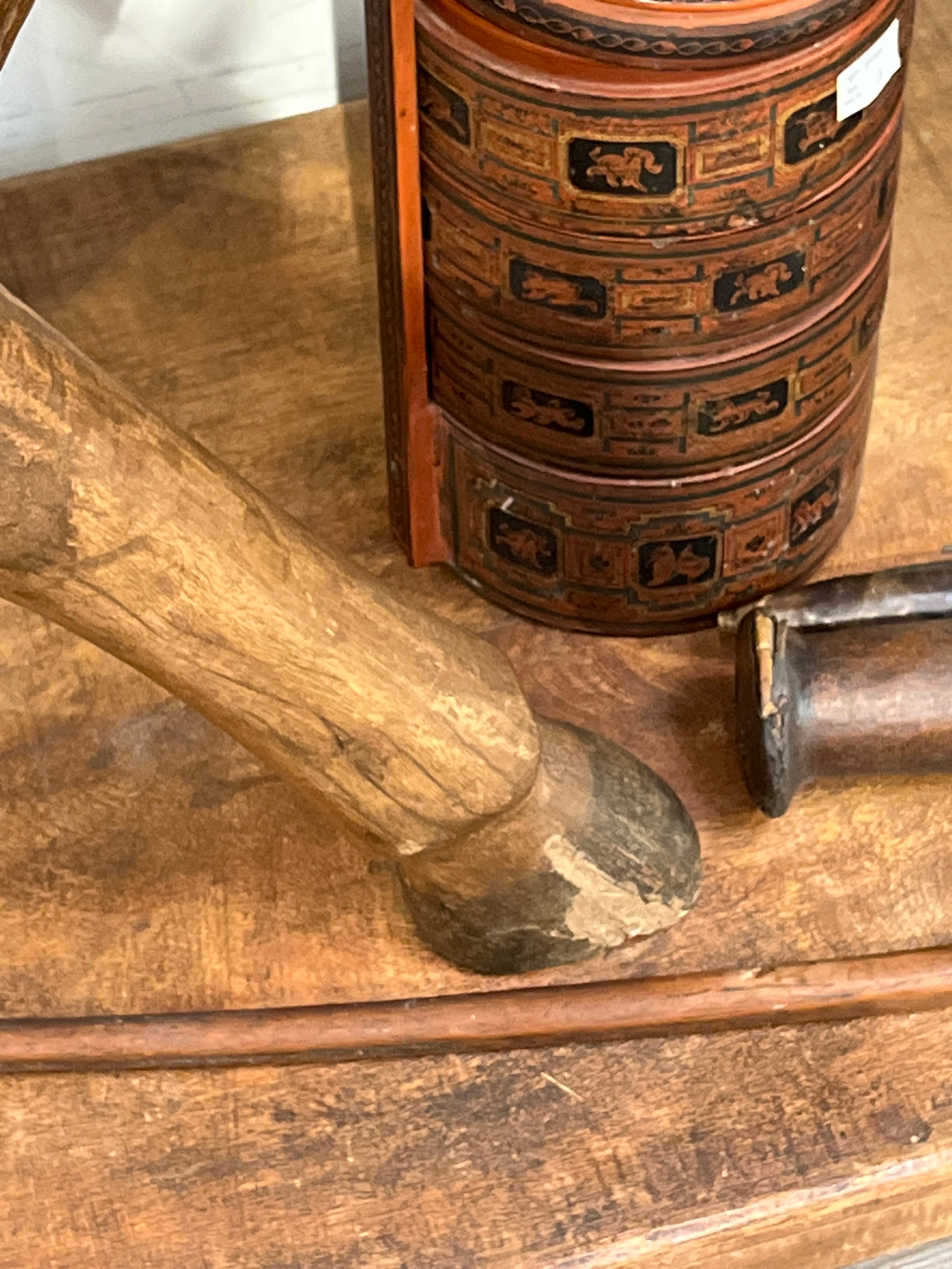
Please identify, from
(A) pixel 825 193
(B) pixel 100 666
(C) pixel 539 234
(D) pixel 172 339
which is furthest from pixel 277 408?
(A) pixel 825 193

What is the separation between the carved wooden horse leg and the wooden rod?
49 mm

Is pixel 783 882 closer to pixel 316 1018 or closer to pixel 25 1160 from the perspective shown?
pixel 316 1018

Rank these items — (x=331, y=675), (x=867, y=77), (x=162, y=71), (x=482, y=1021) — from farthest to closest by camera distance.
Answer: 1. (x=162, y=71)
2. (x=482, y=1021)
3. (x=867, y=77)
4. (x=331, y=675)

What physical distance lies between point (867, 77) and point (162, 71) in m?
1.00

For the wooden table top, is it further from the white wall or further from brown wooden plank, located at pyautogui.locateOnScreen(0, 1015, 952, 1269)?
the white wall

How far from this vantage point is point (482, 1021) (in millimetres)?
1249

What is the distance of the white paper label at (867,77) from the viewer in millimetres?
1132

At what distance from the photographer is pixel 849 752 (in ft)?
4.25

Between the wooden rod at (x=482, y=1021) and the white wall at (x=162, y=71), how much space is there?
3.50 ft

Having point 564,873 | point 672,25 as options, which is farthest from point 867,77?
point 564,873

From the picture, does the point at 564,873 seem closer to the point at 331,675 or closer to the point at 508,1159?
the point at 508,1159

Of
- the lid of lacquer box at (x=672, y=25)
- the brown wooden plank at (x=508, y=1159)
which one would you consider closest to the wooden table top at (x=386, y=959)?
the brown wooden plank at (x=508, y=1159)

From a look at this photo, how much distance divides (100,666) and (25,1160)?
1.35 feet

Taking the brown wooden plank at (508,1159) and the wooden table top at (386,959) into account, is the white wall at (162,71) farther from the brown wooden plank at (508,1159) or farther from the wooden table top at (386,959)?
the brown wooden plank at (508,1159)
